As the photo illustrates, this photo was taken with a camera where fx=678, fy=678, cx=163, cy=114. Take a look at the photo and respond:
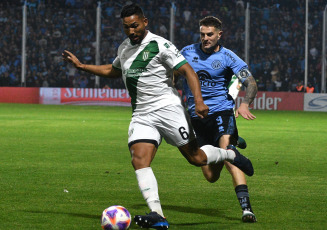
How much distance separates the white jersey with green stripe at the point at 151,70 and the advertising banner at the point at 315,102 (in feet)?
84.3

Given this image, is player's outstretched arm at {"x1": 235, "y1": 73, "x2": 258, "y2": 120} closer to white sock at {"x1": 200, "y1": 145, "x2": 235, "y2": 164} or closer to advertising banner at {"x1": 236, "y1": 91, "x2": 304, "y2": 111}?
white sock at {"x1": 200, "y1": 145, "x2": 235, "y2": 164}

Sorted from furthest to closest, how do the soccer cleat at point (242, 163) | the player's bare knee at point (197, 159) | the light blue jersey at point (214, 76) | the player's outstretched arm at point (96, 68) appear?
1. the light blue jersey at point (214, 76)
2. the player's outstretched arm at point (96, 68)
3. the soccer cleat at point (242, 163)
4. the player's bare knee at point (197, 159)

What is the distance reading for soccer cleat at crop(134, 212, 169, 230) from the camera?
5484 mm

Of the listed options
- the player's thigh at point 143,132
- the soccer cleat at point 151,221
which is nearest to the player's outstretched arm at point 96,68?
the player's thigh at point 143,132

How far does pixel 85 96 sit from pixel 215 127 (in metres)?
26.6

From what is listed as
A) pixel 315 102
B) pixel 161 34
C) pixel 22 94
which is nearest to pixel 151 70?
pixel 315 102

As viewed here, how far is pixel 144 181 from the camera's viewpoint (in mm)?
5805

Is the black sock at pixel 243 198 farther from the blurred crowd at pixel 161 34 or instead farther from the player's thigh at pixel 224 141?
the blurred crowd at pixel 161 34

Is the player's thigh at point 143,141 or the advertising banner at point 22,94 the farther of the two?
the advertising banner at point 22,94

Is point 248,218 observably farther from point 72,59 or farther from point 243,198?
point 72,59

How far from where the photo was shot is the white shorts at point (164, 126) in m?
6.06

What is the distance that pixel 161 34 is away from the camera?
35.4 m

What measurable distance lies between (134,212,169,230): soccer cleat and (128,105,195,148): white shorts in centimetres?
75

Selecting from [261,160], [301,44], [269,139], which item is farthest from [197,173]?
[301,44]
